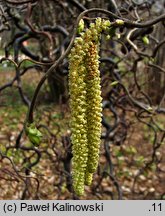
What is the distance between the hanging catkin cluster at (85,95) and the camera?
0.73 metres

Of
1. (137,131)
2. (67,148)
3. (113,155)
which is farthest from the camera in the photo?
(137,131)

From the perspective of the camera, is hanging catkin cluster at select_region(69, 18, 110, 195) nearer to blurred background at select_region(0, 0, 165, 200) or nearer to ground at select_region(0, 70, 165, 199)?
blurred background at select_region(0, 0, 165, 200)

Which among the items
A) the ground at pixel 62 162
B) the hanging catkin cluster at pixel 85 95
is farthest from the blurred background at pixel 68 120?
the hanging catkin cluster at pixel 85 95

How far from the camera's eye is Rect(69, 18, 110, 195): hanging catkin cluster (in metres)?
0.73

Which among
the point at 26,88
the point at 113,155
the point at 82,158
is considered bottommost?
the point at 113,155

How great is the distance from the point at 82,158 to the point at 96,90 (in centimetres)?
13

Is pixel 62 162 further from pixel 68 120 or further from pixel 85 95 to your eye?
pixel 85 95

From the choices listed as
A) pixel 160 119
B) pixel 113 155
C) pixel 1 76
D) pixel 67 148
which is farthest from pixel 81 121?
pixel 1 76

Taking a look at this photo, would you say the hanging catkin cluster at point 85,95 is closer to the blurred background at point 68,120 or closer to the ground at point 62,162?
the blurred background at point 68,120

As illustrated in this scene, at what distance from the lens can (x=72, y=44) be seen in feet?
2.35

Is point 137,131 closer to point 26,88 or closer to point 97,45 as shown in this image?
point 26,88

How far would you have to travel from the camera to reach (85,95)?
749 millimetres

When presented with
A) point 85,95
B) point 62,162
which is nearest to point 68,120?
point 62,162

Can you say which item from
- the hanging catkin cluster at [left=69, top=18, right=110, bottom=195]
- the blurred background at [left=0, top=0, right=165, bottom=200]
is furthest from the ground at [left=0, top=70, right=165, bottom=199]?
the hanging catkin cluster at [left=69, top=18, right=110, bottom=195]
